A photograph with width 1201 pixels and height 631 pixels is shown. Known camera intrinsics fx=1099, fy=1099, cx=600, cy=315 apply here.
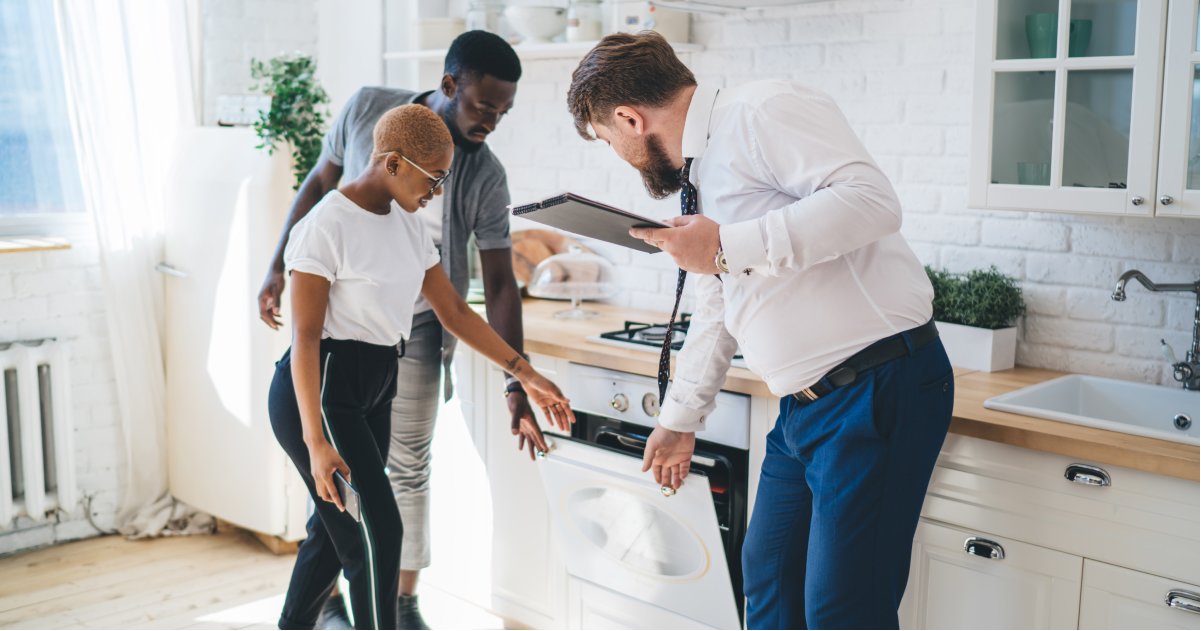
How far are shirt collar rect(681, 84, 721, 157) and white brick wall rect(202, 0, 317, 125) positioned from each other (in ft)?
8.02

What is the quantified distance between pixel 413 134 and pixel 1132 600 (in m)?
1.58

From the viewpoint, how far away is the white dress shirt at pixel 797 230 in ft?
5.36

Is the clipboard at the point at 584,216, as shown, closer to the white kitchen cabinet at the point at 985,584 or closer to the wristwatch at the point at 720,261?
the wristwatch at the point at 720,261

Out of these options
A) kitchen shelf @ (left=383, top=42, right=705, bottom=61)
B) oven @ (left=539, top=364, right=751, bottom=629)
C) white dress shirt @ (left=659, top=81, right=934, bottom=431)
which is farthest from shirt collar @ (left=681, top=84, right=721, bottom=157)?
kitchen shelf @ (left=383, top=42, right=705, bottom=61)

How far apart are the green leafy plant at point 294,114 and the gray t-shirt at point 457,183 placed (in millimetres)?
718

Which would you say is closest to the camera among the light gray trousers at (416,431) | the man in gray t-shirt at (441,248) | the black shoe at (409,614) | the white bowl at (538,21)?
the man in gray t-shirt at (441,248)

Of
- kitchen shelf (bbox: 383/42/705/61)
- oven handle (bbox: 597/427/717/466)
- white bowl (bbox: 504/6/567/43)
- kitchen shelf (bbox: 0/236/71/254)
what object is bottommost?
oven handle (bbox: 597/427/717/466)

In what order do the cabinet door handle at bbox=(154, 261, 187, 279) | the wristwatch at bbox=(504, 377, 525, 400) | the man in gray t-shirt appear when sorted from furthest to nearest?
1. the cabinet door handle at bbox=(154, 261, 187, 279)
2. the wristwatch at bbox=(504, 377, 525, 400)
3. the man in gray t-shirt

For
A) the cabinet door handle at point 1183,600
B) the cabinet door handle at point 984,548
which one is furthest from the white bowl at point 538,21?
the cabinet door handle at point 1183,600

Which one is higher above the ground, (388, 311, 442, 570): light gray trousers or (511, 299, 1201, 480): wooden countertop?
(511, 299, 1201, 480): wooden countertop

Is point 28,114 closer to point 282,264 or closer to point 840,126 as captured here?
point 282,264

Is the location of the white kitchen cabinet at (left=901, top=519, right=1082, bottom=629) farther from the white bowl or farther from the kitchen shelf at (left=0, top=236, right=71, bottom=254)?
the kitchen shelf at (left=0, top=236, right=71, bottom=254)

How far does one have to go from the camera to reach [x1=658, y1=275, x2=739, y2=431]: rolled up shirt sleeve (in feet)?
6.76

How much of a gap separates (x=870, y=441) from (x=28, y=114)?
300 centimetres
